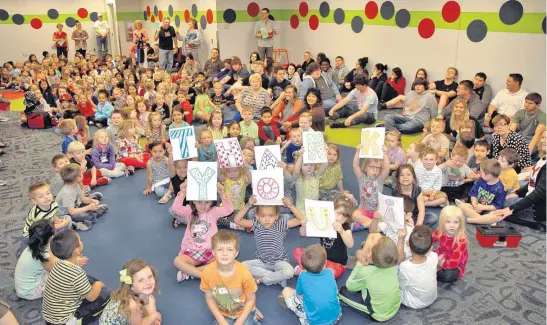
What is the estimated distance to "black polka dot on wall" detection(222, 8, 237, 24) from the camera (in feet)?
46.7

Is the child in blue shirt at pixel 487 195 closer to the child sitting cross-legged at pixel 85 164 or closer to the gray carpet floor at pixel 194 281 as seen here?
the gray carpet floor at pixel 194 281

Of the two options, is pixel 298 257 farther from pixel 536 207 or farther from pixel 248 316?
pixel 536 207

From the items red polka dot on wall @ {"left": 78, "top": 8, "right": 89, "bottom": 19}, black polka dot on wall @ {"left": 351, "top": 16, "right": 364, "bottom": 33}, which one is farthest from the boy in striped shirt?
red polka dot on wall @ {"left": 78, "top": 8, "right": 89, "bottom": 19}

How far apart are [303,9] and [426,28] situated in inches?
194

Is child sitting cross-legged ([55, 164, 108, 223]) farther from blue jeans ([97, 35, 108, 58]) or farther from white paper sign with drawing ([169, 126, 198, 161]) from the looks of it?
blue jeans ([97, 35, 108, 58])

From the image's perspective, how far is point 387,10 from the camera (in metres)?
11.4

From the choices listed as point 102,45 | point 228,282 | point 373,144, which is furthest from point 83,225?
point 102,45

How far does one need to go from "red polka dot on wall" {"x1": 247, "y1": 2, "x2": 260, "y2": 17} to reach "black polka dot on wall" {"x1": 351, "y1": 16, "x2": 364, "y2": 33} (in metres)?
3.65

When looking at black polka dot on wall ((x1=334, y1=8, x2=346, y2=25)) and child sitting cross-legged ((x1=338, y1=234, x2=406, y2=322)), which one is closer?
child sitting cross-legged ((x1=338, y1=234, x2=406, y2=322))

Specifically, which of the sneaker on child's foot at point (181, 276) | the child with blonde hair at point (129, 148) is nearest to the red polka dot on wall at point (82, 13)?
the child with blonde hair at point (129, 148)

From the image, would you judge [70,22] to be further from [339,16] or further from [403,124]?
[403,124]

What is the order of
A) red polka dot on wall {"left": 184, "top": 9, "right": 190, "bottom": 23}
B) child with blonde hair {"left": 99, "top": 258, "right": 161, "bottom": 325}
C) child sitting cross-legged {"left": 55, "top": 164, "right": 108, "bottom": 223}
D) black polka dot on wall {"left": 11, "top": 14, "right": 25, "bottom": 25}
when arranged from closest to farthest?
child with blonde hair {"left": 99, "top": 258, "right": 161, "bottom": 325} → child sitting cross-legged {"left": 55, "top": 164, "right": 108, "bottom": 223} → red polka dot on wall {"left": 184, "top": 9, "right": 190, "bottom": 23} → black polka dot on wall {"left": 11, "top": 14, "right": 25, "bottom": 25}

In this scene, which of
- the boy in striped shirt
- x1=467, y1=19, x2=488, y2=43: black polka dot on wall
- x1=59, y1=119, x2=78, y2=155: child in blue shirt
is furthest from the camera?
x1=467, y1=19, x2=488, y2=43: black polka dot on wall

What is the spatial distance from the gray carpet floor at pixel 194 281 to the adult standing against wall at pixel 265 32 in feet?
28.0
